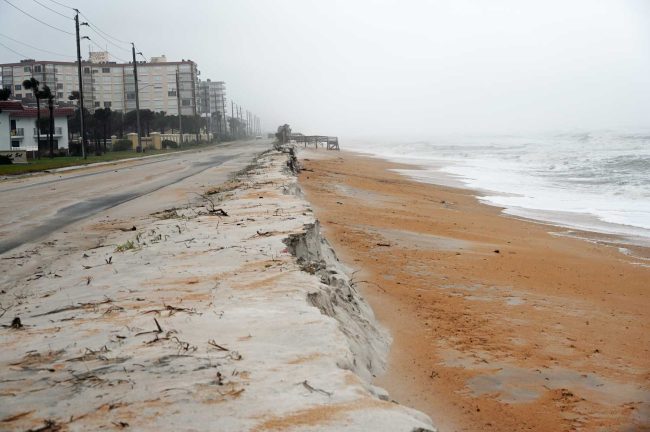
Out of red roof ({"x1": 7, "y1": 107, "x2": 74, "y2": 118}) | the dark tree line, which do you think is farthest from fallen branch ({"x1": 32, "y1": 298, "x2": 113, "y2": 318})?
red roof ({"x1": 7, "y1": 107, "x2": 74, "y2": 118})

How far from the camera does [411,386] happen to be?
4371 mm

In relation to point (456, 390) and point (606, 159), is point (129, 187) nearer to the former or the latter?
point (456, 390)

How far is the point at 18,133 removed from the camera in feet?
187

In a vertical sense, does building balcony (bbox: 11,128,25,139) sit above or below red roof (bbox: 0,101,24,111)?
below

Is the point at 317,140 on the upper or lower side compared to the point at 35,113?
lower

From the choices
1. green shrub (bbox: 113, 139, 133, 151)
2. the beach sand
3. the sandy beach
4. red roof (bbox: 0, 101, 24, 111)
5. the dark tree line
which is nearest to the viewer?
the sandy beach

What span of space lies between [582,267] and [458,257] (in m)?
1.98

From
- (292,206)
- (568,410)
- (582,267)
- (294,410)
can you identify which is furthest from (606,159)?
(294,410)

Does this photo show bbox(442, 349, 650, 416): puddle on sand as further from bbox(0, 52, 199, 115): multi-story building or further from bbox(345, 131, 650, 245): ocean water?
bbox(0, 52, 199, 115): multi-story building

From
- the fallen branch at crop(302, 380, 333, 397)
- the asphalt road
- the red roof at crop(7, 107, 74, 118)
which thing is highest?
the red roof at crop(7, 107, 74, 118)

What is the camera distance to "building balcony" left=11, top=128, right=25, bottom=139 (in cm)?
5521

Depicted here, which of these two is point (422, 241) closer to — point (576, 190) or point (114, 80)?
point (576, 190)

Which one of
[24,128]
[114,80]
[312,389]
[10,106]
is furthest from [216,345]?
[114,80]

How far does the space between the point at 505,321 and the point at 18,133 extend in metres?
61.1
